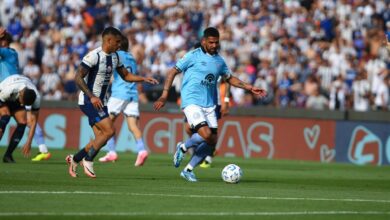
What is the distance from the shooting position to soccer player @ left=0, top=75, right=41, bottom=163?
19.2 meters

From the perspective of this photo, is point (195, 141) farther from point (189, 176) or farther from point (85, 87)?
point (85, 87)

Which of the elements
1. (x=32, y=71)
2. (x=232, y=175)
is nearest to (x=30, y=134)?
(x=232, y=175)

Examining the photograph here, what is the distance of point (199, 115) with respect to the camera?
16547 mm

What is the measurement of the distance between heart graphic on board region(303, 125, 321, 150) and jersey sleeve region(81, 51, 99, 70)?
12.8 meters

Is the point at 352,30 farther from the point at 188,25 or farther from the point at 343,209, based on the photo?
the point at 343,209

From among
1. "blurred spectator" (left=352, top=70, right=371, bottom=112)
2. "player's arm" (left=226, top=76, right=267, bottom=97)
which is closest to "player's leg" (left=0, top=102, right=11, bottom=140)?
"player's arm" (left=226, top=76, right=267, bottom=97)

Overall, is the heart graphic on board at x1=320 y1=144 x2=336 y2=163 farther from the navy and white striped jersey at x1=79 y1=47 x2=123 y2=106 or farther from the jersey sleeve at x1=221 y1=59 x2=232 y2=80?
the navy and white striped jersey at x1=79 y1=47 x2=123 y2=106

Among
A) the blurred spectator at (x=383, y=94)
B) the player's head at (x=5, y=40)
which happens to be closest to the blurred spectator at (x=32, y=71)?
the blurred spectator at (x=383, y=94)

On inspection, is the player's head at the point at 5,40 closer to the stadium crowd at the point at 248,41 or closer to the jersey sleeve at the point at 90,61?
the jersey sleeve at the point at 90,61

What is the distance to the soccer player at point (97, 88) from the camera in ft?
52.0

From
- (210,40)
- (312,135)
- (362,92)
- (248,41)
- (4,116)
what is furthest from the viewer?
(248,41)

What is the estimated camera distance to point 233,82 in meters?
17.1

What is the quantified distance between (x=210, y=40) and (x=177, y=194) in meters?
3.93

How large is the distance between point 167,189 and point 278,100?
1529 centimetres
